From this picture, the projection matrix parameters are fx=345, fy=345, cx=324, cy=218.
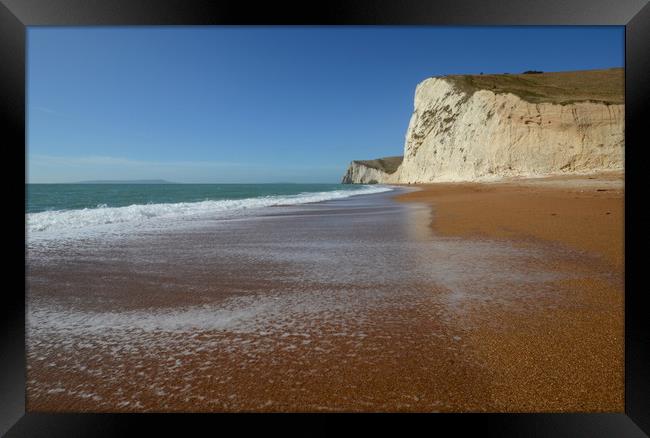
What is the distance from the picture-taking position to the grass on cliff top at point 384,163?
125m

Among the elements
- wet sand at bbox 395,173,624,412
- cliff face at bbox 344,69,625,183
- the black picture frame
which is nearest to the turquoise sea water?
the black picture frame

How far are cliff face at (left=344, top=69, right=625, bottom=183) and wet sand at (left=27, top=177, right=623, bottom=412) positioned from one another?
33.3m

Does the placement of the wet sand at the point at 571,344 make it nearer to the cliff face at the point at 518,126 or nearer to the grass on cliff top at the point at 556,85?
the cliff face at the point at 518,126

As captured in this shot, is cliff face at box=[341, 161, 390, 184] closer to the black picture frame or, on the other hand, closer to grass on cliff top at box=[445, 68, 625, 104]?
grass on cliff top at box=[445, 68, 625, 104]

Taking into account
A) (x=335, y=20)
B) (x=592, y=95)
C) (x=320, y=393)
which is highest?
(x=592, y=95)

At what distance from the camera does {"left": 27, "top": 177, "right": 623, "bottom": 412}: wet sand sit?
1702mm

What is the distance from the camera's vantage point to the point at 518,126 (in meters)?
36.3

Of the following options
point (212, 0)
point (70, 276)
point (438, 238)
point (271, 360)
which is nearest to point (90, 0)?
point (212, 0)

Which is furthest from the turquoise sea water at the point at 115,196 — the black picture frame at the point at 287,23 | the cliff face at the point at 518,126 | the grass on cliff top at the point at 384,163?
the grass on cliff top at the point at 384,163

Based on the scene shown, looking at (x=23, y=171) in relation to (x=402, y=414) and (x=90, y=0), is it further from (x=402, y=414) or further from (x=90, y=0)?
(x=402, y=414)

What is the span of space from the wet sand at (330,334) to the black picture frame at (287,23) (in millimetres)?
180

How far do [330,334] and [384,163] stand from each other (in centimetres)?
13459

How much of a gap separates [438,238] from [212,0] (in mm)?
5647

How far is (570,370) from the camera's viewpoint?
1.89 meters
